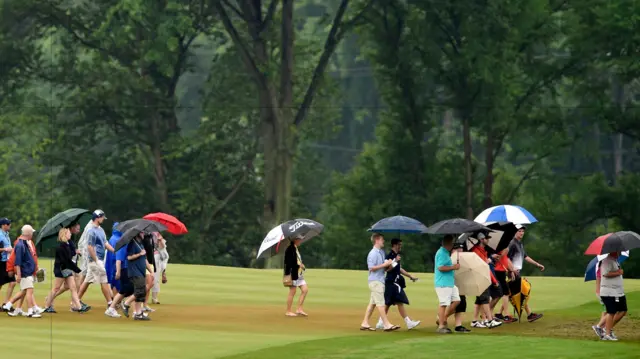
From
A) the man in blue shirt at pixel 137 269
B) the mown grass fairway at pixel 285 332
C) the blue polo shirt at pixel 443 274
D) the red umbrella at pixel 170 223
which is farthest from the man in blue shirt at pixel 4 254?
the blue polo shirt at pixel 443 274

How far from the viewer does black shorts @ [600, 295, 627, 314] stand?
21984mm

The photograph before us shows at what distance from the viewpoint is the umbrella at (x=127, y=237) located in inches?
976

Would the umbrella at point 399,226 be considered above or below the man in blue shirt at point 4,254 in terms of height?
above

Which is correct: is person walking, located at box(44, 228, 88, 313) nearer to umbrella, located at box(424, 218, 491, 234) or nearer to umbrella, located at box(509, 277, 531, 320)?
umbrella, located at box(424, 218, 491, 234)

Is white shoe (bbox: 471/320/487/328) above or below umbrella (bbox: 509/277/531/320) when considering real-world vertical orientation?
below

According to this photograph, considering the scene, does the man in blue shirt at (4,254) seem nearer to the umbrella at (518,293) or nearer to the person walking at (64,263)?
the person walking at (64,263)

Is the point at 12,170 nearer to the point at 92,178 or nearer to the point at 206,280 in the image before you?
the point at 92,178

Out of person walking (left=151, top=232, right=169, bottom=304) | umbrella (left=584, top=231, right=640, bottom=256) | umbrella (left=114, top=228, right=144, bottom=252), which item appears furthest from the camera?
person walking (left=151, top=232, right=169, bottom=304)

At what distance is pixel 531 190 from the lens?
56.8m

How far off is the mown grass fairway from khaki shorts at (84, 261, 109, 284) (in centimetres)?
64

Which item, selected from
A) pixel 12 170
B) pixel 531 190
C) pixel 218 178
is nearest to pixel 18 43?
pixel 12 170

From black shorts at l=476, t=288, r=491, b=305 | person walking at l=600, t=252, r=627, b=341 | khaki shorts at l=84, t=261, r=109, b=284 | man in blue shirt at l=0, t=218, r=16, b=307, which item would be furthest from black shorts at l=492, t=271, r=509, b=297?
man in blue shirt at l=0, t=218, r=16, b=307

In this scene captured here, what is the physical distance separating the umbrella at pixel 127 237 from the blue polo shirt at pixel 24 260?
155 centimetres

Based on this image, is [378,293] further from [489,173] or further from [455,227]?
[489,173]
